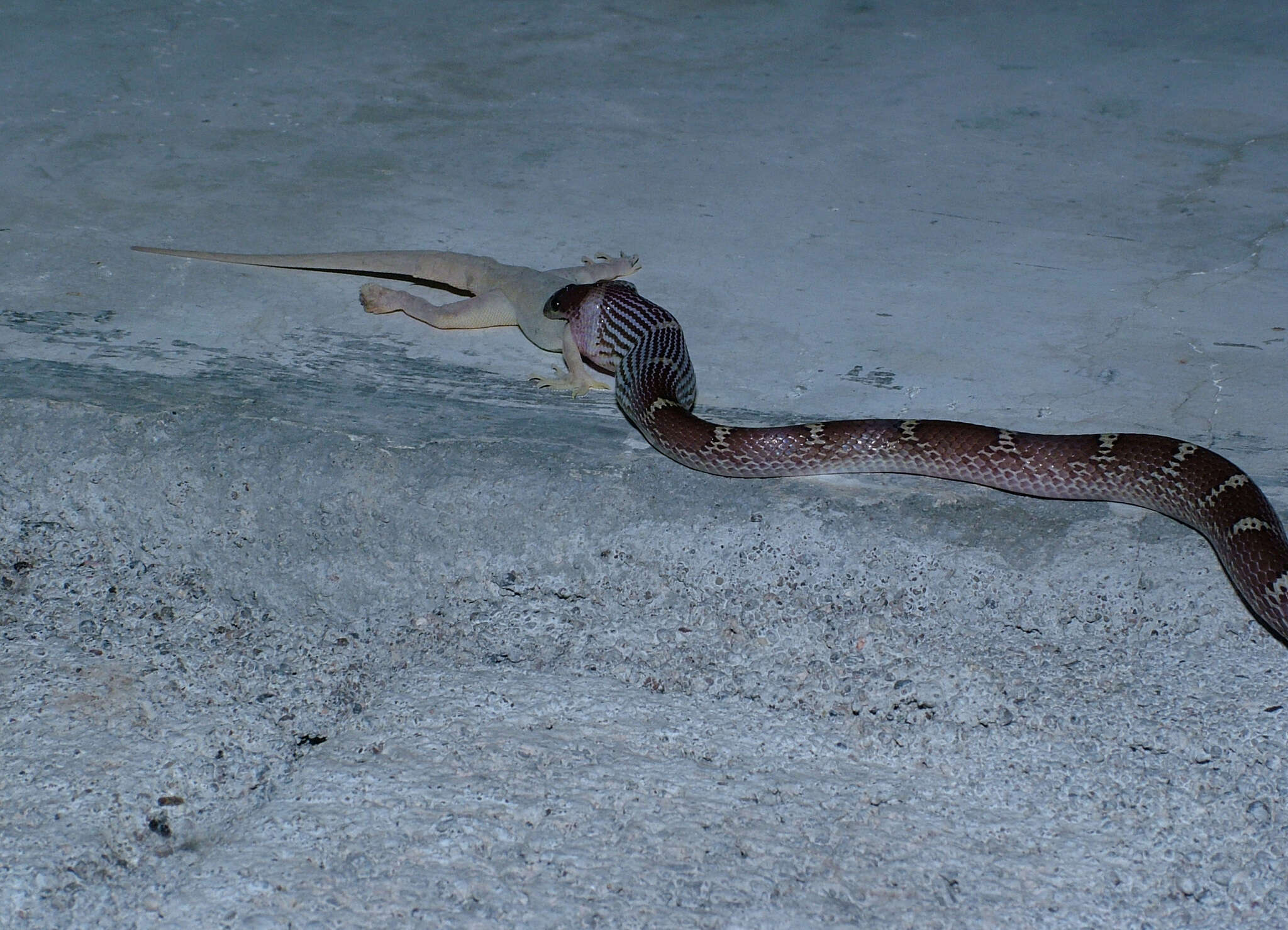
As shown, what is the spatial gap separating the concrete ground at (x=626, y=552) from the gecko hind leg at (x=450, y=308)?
0.11 meters

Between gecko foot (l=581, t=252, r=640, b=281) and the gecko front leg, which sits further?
gecko foot (l=581, t=252, r=640, b=281)

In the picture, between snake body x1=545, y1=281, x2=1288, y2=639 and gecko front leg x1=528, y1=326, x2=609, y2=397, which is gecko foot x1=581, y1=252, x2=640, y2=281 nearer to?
gecko front leg x1=528, y1=326, x2=609, y2=397

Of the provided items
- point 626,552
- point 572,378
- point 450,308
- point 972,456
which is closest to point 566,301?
point 572,378

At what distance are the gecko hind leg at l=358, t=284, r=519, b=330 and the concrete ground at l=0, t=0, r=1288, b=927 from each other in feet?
0.36

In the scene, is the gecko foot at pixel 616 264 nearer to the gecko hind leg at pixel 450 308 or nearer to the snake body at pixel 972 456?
the gecko hind leg at pixel 450 308

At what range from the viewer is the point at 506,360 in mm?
5547

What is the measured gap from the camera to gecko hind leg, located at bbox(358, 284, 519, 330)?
5.61m

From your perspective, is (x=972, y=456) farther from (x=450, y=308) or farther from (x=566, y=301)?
(x=450, y=308)

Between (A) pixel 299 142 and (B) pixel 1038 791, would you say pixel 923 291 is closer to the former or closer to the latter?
(B) pixel 1038 791

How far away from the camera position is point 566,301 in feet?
17.3

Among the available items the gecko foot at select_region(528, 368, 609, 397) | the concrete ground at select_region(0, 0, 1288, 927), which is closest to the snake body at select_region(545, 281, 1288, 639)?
the concrete ground at select_region(0, 0, 1288, 927)

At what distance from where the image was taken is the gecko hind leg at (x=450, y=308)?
5605 mm

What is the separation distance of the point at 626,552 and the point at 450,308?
1.92 meters

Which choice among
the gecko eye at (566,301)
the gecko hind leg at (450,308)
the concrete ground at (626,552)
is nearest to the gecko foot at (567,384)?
the concrete ground at (626,552)
